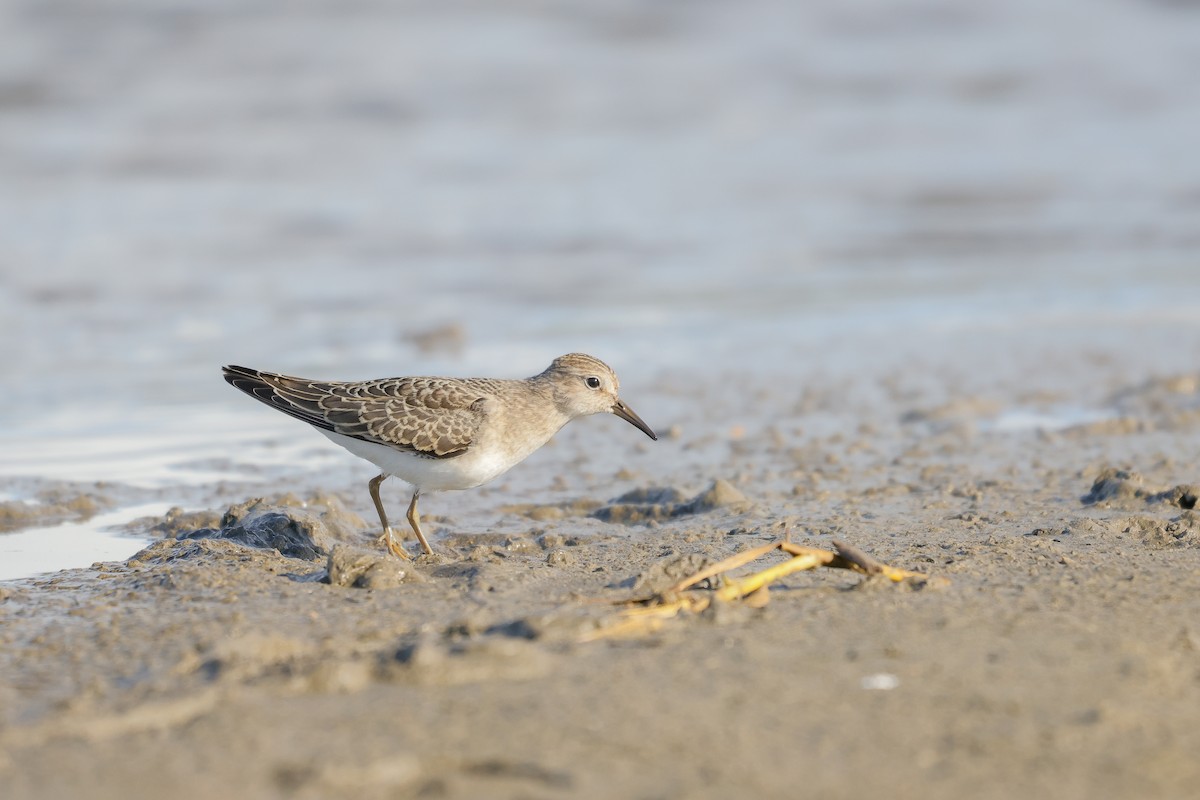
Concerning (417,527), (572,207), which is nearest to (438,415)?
(417,527)

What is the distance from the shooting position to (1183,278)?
12.7 metres

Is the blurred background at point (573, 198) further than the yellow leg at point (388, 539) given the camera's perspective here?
Yes

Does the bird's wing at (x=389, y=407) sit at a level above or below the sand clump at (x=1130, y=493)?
above

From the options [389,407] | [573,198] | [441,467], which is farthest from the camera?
[573,198]

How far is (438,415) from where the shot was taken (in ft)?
20.8

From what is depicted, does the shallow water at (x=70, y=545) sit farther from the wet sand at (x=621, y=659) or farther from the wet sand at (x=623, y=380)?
the wet sand at (x=621, y=659)

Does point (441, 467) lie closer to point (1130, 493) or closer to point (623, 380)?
point (1130, 493)

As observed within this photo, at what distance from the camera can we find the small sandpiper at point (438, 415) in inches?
246

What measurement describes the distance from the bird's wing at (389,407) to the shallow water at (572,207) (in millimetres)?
773

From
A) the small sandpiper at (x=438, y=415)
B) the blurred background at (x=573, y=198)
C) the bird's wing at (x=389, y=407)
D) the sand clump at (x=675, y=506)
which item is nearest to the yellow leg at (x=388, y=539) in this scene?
the small sandpiper at (x=438, y=415)

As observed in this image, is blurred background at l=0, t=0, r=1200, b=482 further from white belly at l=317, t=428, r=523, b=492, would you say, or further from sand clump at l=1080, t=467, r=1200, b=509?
sand clump at l=1080, t=467, r=1200, b=509

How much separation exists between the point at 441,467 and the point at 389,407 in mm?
421

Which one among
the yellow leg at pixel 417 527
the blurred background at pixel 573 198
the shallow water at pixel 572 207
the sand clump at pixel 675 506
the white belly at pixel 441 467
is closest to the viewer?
the yellow leg at pixel 417 527

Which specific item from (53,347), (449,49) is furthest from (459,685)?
(449,49)
